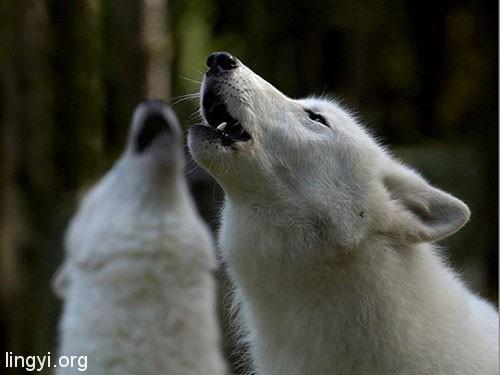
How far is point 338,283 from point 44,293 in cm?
371

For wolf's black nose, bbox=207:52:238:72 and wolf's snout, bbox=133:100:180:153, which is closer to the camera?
wolf's black nose, bbox=207:52:238:72

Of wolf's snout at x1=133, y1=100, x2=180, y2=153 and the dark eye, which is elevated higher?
the dark eye

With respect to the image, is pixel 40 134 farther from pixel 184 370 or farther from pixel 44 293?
pixel 184 370

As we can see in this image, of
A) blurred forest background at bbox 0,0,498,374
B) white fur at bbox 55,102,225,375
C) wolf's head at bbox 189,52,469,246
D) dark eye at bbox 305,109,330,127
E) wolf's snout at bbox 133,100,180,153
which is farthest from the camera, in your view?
blurred forest background at bbox 0,0,498,374

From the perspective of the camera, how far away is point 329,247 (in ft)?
12.1

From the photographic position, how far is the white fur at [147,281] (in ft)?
14.1

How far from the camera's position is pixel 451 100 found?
33.0 feet

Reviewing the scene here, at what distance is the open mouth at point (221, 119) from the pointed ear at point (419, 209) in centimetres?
59

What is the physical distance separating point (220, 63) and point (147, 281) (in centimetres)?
114

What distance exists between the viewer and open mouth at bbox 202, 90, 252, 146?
3.65m

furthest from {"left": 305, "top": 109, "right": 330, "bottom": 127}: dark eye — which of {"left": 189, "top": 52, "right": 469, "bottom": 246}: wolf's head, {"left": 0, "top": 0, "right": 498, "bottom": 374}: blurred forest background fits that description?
{"left": 0, "top": 0, "right": 498, "bottom": 374}: blurred forest background

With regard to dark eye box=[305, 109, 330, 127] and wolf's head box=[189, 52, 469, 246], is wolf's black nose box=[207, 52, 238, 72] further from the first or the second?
dark eye box=[305, 109, 330, 127]

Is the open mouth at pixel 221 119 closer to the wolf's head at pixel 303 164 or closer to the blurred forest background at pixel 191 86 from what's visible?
the wolf's head at pixel 303 164

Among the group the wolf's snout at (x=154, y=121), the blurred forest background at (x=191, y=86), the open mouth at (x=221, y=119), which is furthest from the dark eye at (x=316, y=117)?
the blurred forest background at (x=191, y=86)
